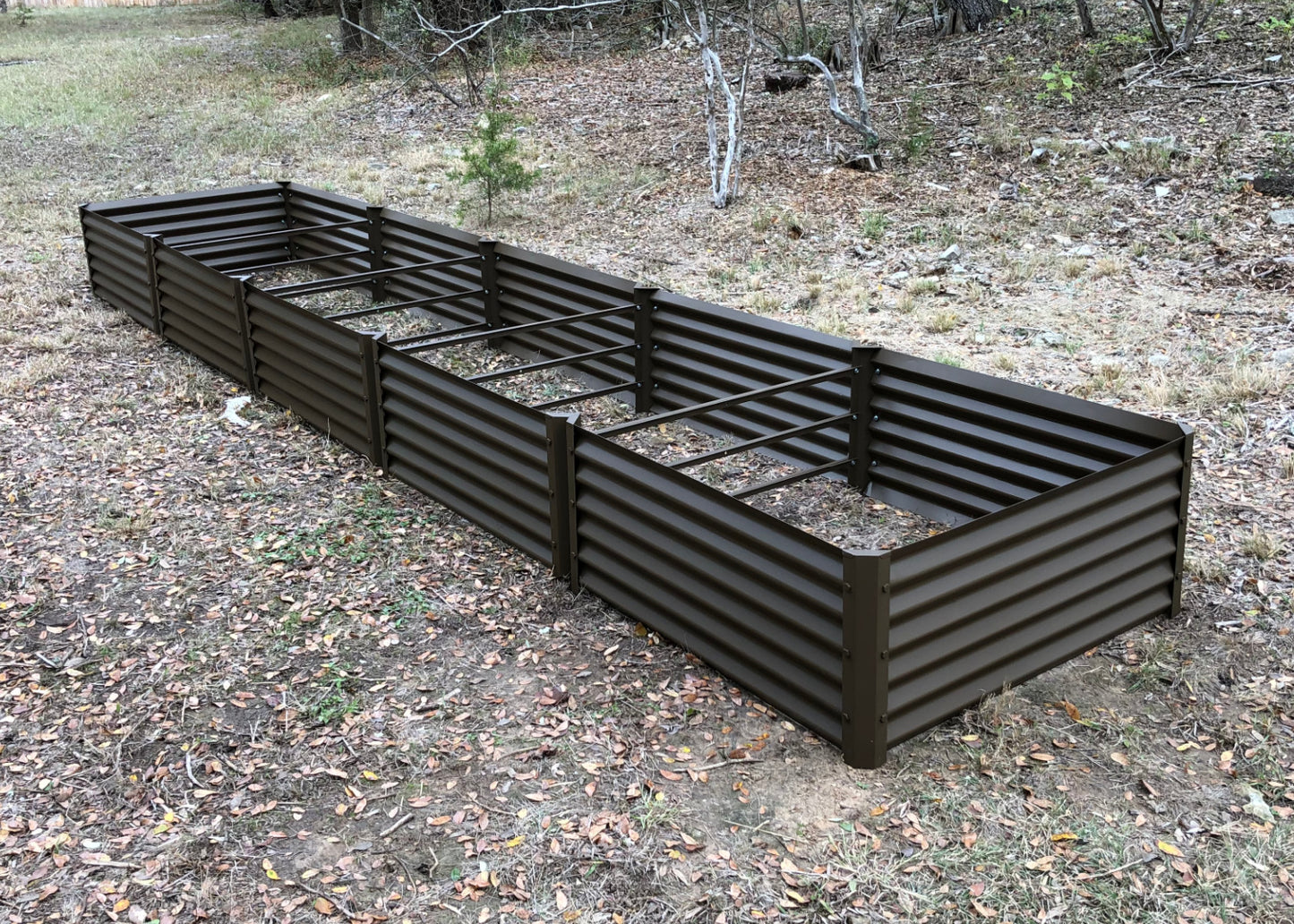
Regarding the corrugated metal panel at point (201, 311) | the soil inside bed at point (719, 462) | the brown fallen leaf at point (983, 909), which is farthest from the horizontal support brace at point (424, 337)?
the brown fallen leaf at point (983, 909)

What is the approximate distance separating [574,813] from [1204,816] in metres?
2.32

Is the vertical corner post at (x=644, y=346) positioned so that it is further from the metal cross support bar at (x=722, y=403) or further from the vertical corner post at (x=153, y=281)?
the vertical corner post at (x=153, y=281)

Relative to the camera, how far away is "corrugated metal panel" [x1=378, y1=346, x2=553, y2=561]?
6262 millimetres

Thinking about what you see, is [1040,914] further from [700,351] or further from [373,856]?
[700,351]

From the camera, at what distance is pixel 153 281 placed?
10.2 metres

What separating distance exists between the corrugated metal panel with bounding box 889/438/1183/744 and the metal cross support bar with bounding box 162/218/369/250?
759 centimetres

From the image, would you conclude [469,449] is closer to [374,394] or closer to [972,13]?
[374,394]

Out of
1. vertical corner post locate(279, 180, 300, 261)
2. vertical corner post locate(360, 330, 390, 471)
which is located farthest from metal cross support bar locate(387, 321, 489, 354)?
vertical corner post locate(279, 180, 300, 261)

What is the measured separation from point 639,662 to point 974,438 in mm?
2203

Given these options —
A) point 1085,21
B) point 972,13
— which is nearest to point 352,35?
point 972,13

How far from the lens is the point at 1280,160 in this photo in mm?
11148

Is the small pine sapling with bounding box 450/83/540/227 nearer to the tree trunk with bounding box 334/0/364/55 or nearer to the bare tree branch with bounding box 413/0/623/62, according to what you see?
the bare tree branch with bounding box 413/0/623/62

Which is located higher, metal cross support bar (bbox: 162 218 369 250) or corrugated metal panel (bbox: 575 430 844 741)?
metal cross support bar (bbox: 162 218 369 250)

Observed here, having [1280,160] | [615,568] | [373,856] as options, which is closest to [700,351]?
[615,568]
